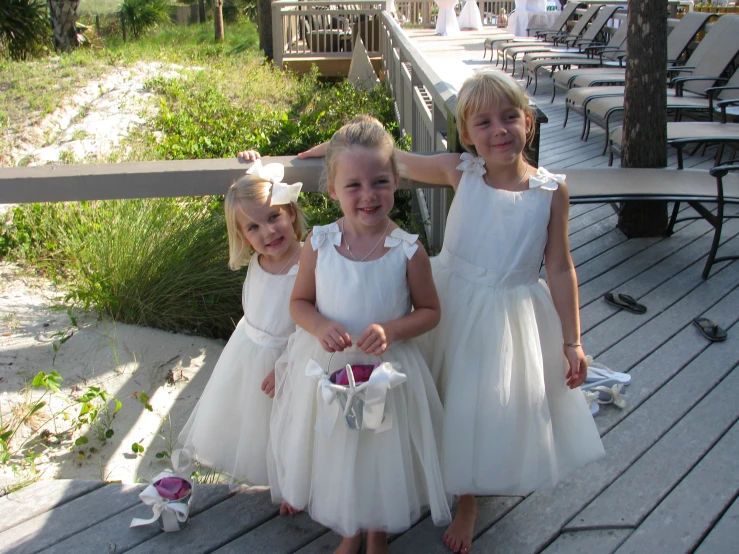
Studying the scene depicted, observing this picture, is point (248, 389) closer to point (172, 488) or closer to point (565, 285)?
point (172, 488)

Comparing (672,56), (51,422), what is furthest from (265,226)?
(672,56)

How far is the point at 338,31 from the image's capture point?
50.5 feet

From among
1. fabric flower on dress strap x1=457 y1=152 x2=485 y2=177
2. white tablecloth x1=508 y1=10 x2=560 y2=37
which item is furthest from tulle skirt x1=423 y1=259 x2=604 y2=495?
white tablecloth x1=508 y1=10 x2=560 y2=37

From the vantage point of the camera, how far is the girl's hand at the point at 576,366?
85.9 inches

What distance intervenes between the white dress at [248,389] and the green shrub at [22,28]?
48.8 feet

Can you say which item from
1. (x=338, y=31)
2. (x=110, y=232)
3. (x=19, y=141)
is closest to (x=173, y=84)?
(x=19, y=141)

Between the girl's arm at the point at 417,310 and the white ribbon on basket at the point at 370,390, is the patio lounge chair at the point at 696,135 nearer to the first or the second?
the girl's arm at the point at 417,310

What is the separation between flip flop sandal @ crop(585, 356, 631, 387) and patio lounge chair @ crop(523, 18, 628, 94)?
8.31 meters

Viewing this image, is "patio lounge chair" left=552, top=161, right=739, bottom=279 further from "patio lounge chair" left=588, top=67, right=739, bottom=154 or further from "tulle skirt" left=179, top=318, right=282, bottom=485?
"tulle skirt" left=179, top=318, right=282, bottom=485

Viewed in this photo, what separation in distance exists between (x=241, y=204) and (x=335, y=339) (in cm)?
65

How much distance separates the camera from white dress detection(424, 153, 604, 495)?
213 centimetres

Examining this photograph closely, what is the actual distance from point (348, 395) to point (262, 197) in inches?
30.9

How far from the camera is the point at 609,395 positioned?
2848 millimetres

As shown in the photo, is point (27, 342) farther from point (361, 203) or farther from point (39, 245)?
point (361, 203)
